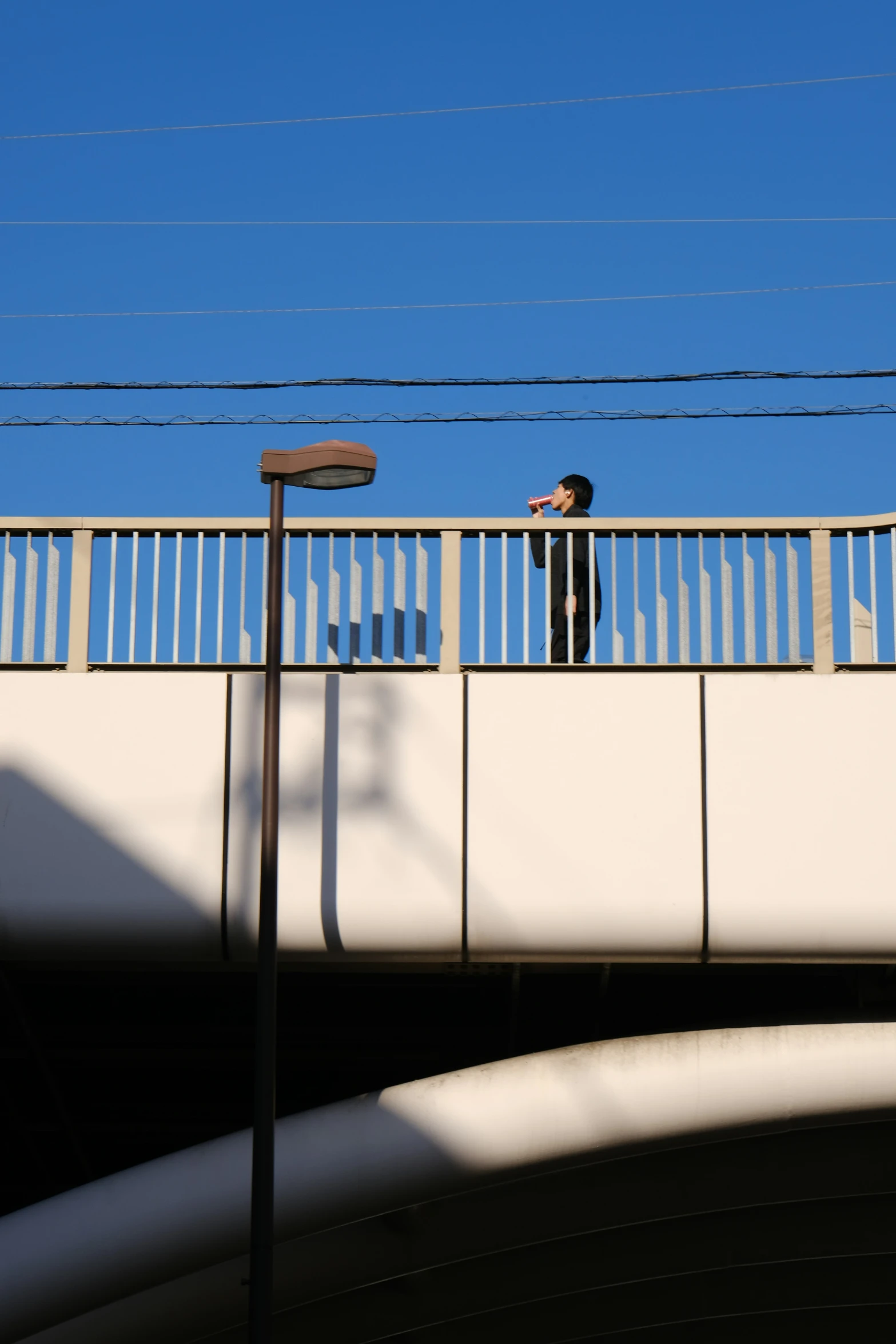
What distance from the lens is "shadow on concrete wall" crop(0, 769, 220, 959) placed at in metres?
10.4

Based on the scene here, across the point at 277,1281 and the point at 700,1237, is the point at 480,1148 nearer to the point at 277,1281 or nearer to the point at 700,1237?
the point at 277,1281

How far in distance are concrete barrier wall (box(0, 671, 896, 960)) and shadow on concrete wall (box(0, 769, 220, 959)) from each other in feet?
0.05

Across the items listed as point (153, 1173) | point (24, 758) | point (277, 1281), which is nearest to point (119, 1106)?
point (277, 1281)

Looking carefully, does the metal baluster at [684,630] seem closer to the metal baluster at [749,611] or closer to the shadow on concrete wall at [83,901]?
the metal baluster at [749,611]

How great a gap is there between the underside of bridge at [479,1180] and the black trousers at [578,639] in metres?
2.28

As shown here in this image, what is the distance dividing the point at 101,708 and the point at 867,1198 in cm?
806

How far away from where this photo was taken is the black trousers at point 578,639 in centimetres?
1084

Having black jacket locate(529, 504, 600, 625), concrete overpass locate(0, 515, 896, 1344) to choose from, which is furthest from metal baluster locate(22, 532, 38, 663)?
black jacket locate(529, 504, 600, 625)

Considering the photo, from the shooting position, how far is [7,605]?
1096 cm

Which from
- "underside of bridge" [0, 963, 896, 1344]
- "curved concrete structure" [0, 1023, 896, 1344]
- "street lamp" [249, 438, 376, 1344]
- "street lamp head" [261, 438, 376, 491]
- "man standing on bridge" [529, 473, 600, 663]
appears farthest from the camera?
"underside of bridge" [0, 963, 896, 1344]

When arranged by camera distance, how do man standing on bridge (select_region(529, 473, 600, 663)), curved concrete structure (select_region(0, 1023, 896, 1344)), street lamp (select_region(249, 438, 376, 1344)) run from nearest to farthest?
1. street lamp (select_region(249, 438, 376, 1344))
2. curved concrete structure (select_region(0, 1023, 896, 1344))
3. man standing on bridge (select_region(529, 473, 600, 663))

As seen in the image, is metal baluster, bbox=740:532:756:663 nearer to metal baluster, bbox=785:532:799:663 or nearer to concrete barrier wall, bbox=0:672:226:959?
metal baluster, bbox=785:532:799:663

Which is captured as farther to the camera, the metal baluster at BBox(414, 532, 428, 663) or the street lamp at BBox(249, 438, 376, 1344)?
the metal baluster at BBox(414, 532, 428, 663)

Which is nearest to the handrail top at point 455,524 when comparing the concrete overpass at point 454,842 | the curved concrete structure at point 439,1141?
the concrete overpass at point 454,842
